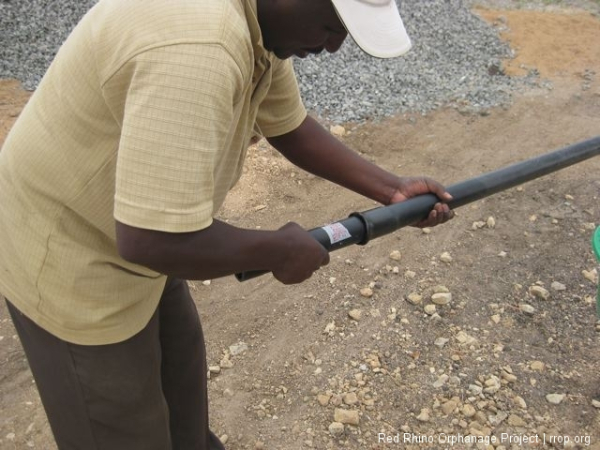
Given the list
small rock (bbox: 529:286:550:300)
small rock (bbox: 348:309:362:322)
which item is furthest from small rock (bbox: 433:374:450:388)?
small rock (bbox: 529:286:550:300)

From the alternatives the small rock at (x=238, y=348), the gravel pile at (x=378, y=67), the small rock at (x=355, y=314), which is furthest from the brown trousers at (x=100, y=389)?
the gravel pile at (x=378, y=67)

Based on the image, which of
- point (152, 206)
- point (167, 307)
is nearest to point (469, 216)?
Answer: point (167, 307)

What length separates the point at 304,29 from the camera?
136cm

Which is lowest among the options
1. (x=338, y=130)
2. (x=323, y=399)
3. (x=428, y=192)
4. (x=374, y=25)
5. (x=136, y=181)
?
(x=338, y=130)

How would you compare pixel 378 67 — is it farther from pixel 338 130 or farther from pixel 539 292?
pixel 539 292

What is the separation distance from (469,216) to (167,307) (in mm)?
2591

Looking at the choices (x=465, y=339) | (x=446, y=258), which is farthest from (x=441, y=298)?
(x=446, y=258)

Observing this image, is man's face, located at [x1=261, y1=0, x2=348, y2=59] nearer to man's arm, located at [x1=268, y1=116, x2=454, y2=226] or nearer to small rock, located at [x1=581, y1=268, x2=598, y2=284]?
man's arm, located at [x1=268, y1=116, x2=454, y2=226]

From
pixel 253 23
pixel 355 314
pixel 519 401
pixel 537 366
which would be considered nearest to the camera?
pixel 253 23

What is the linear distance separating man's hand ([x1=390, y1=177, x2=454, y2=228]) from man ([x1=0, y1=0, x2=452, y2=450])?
0.43 meters

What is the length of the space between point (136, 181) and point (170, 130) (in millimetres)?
112

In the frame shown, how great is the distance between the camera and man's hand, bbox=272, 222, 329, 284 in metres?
1.53

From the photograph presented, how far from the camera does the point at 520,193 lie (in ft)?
14.4

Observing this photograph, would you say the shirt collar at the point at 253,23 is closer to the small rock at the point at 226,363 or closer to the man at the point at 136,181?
the man at the point at 136,181
